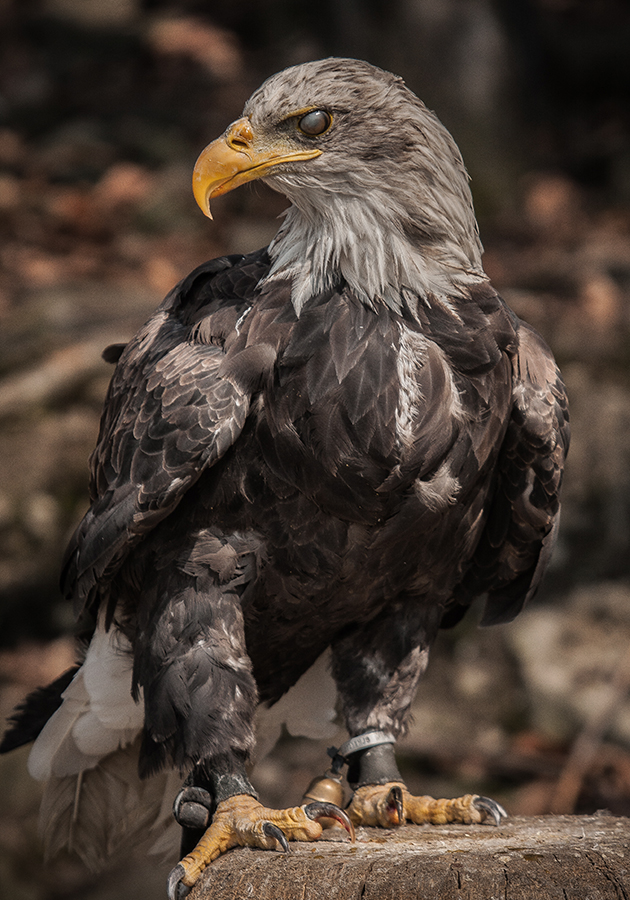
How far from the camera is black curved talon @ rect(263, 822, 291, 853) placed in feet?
7.73

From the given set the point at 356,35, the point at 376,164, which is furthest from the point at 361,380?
the point at 356,35

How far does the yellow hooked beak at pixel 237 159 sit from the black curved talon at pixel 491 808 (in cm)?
181

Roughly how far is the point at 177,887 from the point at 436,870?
0.65 meters

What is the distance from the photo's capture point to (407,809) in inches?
115

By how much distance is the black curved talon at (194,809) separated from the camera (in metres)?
2.60

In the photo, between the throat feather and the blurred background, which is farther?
the blurred background

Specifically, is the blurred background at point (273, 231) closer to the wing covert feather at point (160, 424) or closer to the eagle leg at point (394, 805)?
the wing covert feather at point (160, 424)

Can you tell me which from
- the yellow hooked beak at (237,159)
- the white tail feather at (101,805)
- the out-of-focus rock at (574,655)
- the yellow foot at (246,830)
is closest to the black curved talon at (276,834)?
the yellow foot at (246,830)

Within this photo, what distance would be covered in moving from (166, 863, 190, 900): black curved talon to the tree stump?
0.27ft

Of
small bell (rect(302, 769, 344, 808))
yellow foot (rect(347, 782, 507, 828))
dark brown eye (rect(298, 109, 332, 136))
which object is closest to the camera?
dark brown eye (rect(298, 109, 332, 136))

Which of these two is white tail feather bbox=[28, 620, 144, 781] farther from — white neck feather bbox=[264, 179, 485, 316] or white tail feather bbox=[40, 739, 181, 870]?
white neck feather bbox=[264, 179, 485, 316]

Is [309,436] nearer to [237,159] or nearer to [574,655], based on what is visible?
[237,159]

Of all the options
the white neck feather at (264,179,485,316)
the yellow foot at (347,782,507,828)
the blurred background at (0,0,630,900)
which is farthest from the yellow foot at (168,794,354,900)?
the blurred background at (0,0,630,900)

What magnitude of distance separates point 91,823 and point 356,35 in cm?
685
